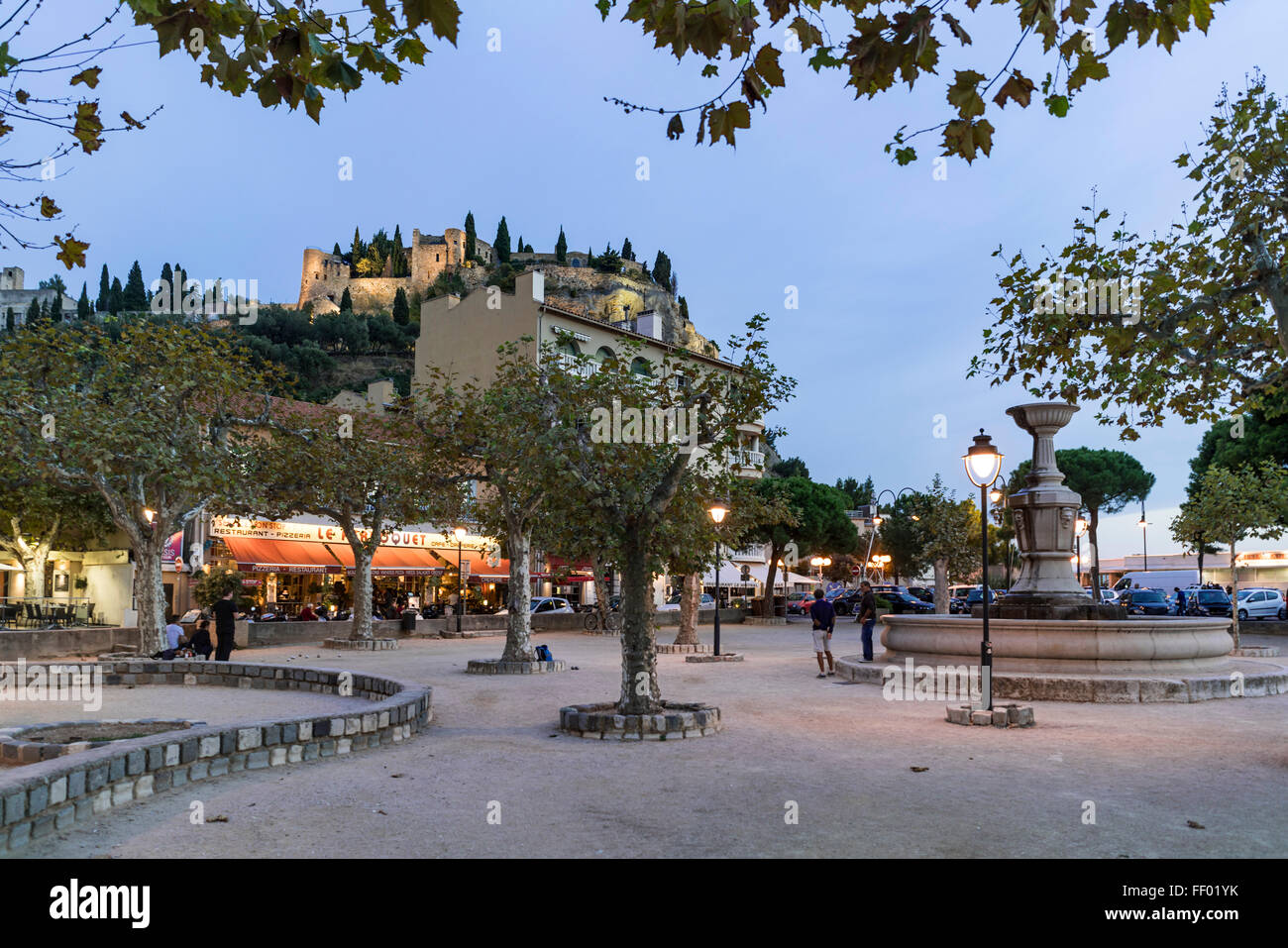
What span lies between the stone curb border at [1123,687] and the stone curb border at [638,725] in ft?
19.7

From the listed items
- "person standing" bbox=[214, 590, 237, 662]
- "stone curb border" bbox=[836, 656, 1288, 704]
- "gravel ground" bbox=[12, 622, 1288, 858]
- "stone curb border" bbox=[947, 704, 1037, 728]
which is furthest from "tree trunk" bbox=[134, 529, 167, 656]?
"stone curb border" bbox=[836, 656, 1288, 704]

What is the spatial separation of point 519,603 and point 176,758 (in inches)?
473

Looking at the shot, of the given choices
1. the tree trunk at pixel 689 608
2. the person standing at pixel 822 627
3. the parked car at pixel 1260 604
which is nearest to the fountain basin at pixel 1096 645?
the person standing at pixel 822 627

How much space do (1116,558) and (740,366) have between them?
80714 mm

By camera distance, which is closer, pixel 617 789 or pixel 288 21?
pixel 288 21

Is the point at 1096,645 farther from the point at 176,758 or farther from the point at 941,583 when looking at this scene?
the point at 941,583

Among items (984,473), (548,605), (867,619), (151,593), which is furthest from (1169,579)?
(151,593)

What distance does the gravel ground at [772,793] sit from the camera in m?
5.59

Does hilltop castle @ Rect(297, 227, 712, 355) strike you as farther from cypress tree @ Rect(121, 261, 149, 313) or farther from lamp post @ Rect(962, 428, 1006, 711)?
lamp post @ Rect(962, 428, 1006, 711)

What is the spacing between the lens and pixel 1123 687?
1353 cm

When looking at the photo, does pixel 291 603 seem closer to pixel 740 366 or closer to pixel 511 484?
pixel 511 484

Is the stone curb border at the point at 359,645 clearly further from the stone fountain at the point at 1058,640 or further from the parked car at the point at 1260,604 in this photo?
the parked car at the point at 1260,604
